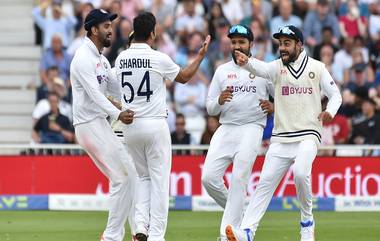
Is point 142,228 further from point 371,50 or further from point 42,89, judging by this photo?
point 371,50

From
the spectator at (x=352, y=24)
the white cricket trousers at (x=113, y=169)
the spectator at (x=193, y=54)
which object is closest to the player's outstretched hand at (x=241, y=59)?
the white cricket trousers at (x=113, y=169)

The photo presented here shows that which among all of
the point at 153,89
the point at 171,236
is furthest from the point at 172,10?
the point at 153,89

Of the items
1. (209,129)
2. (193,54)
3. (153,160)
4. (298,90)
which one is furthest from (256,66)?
(193,54)

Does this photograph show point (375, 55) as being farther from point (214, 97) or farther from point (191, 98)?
point (214, 97)

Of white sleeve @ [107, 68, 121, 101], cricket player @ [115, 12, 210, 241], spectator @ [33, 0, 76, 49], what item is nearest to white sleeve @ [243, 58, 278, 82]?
cricket player @ [115, 12, 210, 241]

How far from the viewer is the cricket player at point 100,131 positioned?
41.2ft

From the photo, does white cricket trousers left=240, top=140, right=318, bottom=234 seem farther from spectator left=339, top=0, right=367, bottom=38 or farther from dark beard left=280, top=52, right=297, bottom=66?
spectator left=339, top=0, right=367, bottom=38

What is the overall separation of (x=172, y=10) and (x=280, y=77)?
33.6 ft

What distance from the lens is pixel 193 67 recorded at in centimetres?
1258

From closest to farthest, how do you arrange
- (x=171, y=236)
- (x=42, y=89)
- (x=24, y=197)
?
(x=171, y=236), (x=24, y=197), (x=42, y=89)

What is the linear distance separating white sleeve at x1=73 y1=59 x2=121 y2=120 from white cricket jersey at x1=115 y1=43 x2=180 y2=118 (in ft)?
1.18

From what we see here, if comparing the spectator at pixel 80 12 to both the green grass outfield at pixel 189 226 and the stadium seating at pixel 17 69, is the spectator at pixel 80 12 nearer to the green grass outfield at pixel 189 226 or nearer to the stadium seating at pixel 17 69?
the stadium seating at pixel 17 69

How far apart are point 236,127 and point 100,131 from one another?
167 cm

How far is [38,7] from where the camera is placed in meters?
23.1
